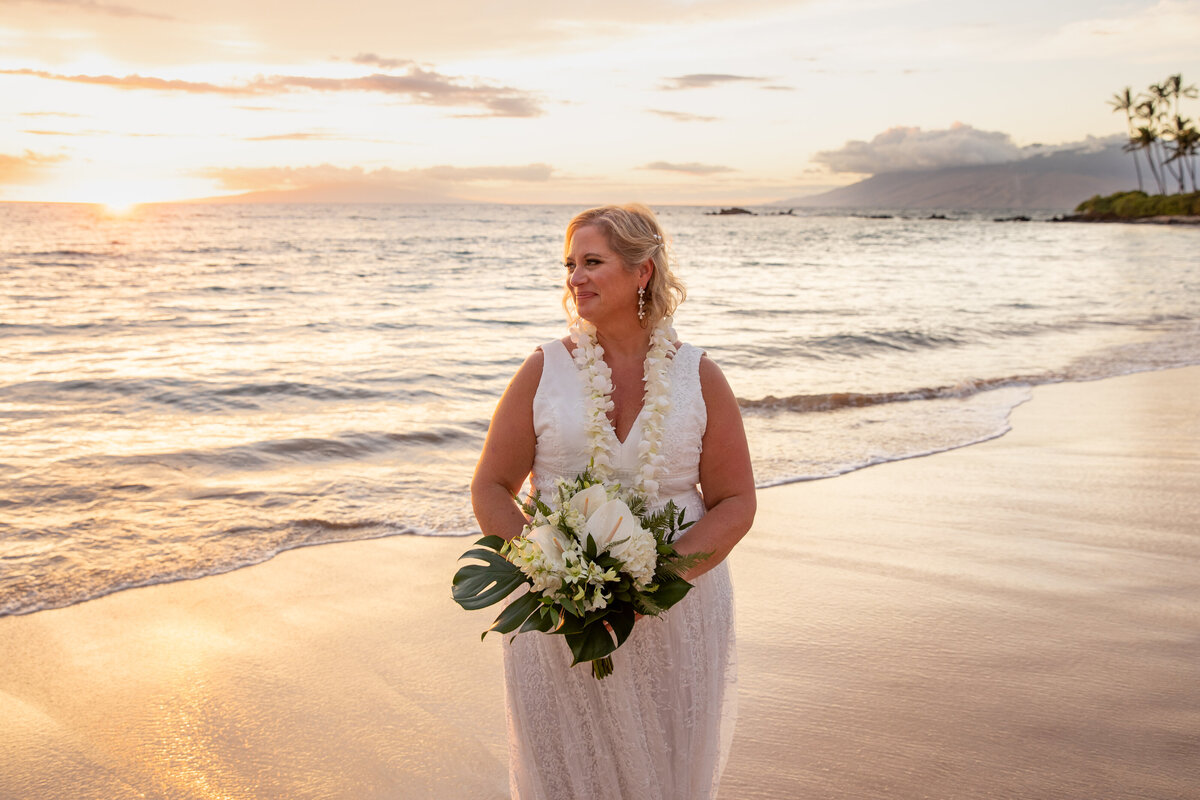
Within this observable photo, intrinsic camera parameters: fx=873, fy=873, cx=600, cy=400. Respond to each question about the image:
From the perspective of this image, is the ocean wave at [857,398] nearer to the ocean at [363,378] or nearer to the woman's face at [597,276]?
the ocean at [363,378]

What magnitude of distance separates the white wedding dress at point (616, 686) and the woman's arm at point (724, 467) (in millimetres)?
36

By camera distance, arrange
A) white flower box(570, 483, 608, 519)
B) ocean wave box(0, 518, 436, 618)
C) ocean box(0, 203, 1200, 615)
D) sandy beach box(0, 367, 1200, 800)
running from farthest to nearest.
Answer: ocean box(0, 203, 1200, 615) → ocean wave box(0, 518, 436, 618) → sandy beach box(0, 367, 1200, 800) → white flower box(570, 483, 608, 519)

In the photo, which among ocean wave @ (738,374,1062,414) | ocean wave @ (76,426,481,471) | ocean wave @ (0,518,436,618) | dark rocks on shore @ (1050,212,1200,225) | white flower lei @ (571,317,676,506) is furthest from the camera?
dark rocks on shore @ (1050,212,1200,225)

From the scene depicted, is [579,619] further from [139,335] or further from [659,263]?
[139,335]

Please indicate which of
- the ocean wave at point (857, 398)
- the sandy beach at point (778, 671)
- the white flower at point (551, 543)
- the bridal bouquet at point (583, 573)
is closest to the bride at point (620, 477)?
the bridal bouquet at point (583, 573)

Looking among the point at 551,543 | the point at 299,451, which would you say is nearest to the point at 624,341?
the point at 551,543

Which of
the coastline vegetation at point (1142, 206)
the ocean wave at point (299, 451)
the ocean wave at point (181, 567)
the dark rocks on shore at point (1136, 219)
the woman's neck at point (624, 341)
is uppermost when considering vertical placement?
the coastline vegetation at point (1142, 206)

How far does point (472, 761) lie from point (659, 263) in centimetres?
222

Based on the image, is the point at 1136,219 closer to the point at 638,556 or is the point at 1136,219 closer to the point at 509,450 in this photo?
the point at 509,450

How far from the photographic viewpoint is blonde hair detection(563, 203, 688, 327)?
2645 mm

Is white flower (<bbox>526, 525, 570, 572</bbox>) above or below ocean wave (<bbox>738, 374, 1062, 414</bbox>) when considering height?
above

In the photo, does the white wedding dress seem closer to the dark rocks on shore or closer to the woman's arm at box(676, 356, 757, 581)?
the woman's arm at box(676, 356, 757, 581)

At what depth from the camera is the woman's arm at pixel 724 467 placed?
2609 mm

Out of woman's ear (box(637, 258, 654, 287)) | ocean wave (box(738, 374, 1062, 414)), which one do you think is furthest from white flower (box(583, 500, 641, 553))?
ocean wave (box(738, 374, 1062, 414))
